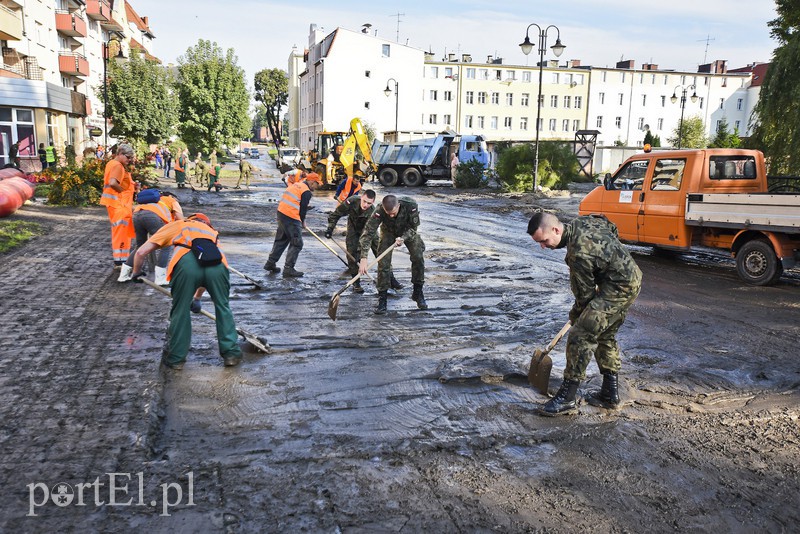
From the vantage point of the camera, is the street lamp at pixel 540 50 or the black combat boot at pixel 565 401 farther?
the street lamp at pixel 540 50

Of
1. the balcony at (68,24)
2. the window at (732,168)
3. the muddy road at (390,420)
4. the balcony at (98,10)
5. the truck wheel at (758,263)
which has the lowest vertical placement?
the muddy road at (390,420)

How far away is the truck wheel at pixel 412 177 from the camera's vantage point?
107 feet

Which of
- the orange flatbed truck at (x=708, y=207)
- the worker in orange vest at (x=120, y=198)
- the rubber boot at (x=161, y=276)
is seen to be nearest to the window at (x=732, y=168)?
the orange flatbed truck at (x=708, y=207)

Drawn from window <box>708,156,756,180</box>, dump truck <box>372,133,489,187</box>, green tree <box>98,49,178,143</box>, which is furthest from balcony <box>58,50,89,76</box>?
window <box>708,156,756,180</box>

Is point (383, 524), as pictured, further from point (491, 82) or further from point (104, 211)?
point (491, 82)

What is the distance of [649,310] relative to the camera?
25.7 feet

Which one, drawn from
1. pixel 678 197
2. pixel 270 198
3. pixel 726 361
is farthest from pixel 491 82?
pixel 726 361

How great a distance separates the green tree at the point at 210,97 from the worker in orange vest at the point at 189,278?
30.3 meters

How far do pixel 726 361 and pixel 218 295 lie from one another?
4724 mm

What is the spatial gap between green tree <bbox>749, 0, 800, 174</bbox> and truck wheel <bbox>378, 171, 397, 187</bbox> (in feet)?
62.1

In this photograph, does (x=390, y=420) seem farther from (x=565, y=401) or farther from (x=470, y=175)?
(x=470, y=175)

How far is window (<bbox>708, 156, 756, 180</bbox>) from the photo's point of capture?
33.7 feet

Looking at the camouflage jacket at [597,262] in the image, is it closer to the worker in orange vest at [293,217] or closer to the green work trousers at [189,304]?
the green work trousers at [189,304]

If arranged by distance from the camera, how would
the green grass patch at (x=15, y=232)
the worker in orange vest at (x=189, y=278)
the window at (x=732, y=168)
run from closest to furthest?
→ the worker in orange vest at (x=189, y=278) → the window at (x=732, y=168) → the green grass patch at (x=15, y=232)
